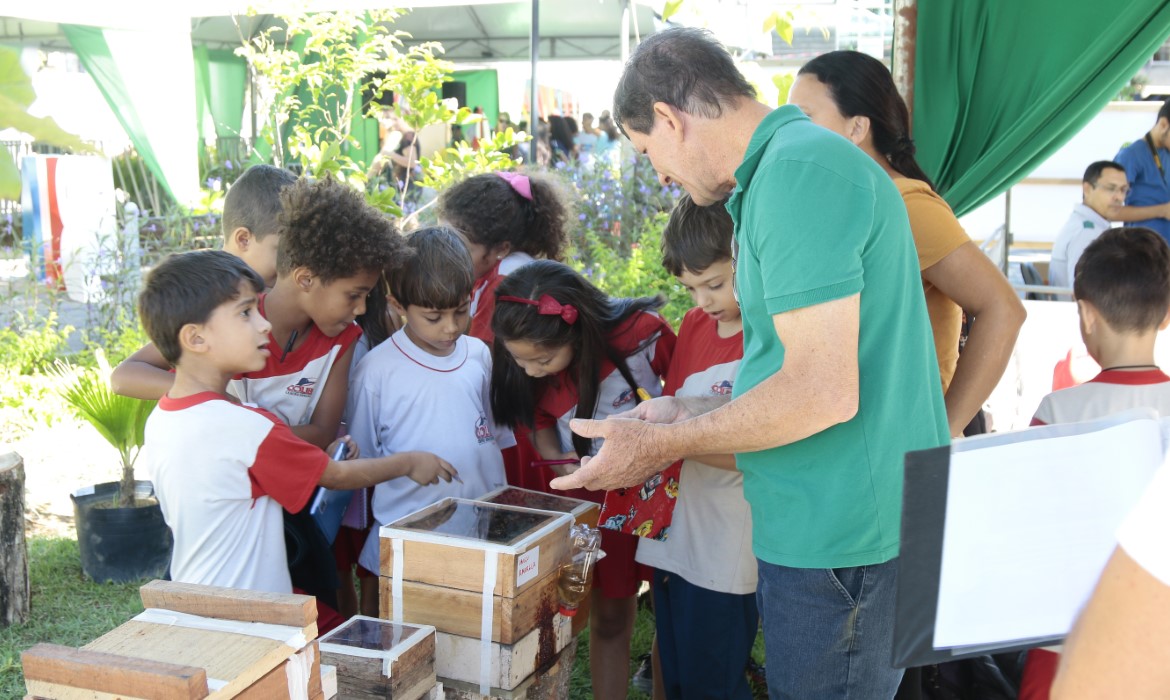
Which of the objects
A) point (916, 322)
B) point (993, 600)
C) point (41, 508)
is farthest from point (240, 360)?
point (41, 508)

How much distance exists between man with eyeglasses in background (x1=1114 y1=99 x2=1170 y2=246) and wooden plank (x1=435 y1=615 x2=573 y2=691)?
18.0 feet

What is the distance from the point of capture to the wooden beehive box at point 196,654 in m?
1.41

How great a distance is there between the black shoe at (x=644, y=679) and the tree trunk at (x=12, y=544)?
2.51 meters

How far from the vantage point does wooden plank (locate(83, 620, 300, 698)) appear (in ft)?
4.85

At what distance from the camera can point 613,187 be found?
795 centimetres

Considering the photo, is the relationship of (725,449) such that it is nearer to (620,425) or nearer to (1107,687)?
(620,425)

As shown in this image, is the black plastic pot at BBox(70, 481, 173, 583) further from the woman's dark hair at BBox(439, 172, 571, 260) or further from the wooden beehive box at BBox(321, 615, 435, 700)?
the wooden beehive box at BBox(321, 615, 435, 700)

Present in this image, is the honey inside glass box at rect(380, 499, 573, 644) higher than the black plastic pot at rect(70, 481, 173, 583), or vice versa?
the honey inside glass box at rect(380, 499, 573, 644)

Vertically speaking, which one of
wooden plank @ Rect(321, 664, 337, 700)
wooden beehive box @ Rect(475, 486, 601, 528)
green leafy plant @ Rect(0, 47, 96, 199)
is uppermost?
green leafy plant @ Rect(0, 47, 96, 199)

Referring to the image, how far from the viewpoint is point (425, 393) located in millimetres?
2803

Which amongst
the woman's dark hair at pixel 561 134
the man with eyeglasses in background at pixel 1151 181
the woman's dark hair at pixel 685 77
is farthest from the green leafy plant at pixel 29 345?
the woman's dark hair at pixel 561 134

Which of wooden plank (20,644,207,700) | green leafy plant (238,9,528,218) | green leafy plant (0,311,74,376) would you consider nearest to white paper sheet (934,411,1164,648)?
wooden plank (20,644,207,700)

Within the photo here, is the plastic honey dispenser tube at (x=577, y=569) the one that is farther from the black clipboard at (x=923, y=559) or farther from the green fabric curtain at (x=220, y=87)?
the green fabric curtain at (x=220, y=87)

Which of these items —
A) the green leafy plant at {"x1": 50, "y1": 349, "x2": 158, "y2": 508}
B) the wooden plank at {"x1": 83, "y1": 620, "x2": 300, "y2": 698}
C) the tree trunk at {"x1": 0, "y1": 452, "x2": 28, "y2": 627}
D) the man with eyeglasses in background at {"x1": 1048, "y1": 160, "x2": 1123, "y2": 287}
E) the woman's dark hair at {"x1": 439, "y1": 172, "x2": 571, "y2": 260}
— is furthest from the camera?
the man with eyeglasses in background at {"x1": 1048, "y1": 160, "x2": 1123, "y2": 287}
